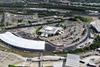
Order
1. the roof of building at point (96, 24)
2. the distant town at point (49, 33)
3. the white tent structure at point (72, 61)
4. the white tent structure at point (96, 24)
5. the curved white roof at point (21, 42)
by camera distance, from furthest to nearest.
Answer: the roof of building at point (96, 24)
the white tent structure at point (96, 24)
the curved white roof at point (21, 42)
the distant town at point (49, 33)
the white tent structure at point (72, 61)

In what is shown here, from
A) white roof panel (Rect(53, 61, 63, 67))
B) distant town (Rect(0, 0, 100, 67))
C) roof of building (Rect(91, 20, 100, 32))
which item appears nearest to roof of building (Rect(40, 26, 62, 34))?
distant town (Rect(0, 0, 100, 67))

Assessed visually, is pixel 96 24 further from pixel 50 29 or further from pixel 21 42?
pixel 21 42

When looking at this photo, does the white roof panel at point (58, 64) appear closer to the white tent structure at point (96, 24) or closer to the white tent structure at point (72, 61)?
the white tent structure at point (72, 61)

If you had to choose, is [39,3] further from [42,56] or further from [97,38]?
[42,56]

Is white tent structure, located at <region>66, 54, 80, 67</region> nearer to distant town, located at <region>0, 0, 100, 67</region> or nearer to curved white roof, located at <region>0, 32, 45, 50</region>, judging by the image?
distant town, located at <region>0, 0, 100, 67</region>

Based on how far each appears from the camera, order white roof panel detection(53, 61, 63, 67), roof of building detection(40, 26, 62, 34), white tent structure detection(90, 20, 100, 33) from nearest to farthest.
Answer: white roof panel detection(53, 61, 63, 67)
roof of building detection(40, 26, 62, 34)
white tent structure detection(90, 20, 100, 33)

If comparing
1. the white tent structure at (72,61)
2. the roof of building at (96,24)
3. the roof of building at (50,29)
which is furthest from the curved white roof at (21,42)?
the roof of building at (96,24)

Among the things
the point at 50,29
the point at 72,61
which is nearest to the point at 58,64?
the point at 72,61

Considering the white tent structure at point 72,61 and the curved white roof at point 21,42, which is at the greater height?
the curved white roof at point 21,42

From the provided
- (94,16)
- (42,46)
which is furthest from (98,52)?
(94,16)
